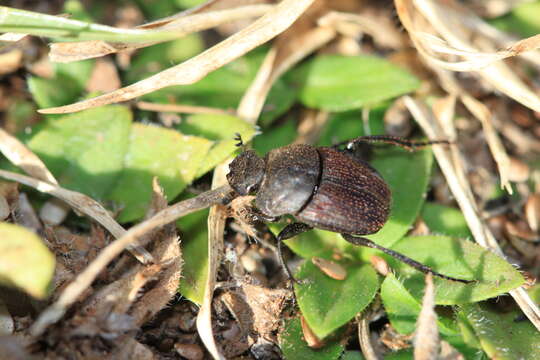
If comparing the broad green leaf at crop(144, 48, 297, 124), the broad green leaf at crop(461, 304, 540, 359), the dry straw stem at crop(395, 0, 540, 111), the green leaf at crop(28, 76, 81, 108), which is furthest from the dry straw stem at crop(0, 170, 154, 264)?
the dry straw stem at crop(395, 0, 540, 111)

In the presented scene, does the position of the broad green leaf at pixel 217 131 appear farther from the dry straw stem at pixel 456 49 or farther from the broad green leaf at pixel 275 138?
the dry straw stem at pixel 456 49

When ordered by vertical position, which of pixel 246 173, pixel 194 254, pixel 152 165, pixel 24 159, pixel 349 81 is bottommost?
pixel 194 254

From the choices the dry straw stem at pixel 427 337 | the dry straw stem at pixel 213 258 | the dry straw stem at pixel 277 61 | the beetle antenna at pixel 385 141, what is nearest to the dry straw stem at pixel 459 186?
the beetle antenna at pixel 385 141

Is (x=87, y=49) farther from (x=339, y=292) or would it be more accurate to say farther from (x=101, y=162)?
(x=339, y=292)

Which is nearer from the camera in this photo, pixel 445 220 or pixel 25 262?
pixel 25 262

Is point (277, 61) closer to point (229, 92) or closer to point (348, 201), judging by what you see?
point (229, 92)

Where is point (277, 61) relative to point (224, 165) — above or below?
above

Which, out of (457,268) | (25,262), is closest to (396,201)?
(457,268)
